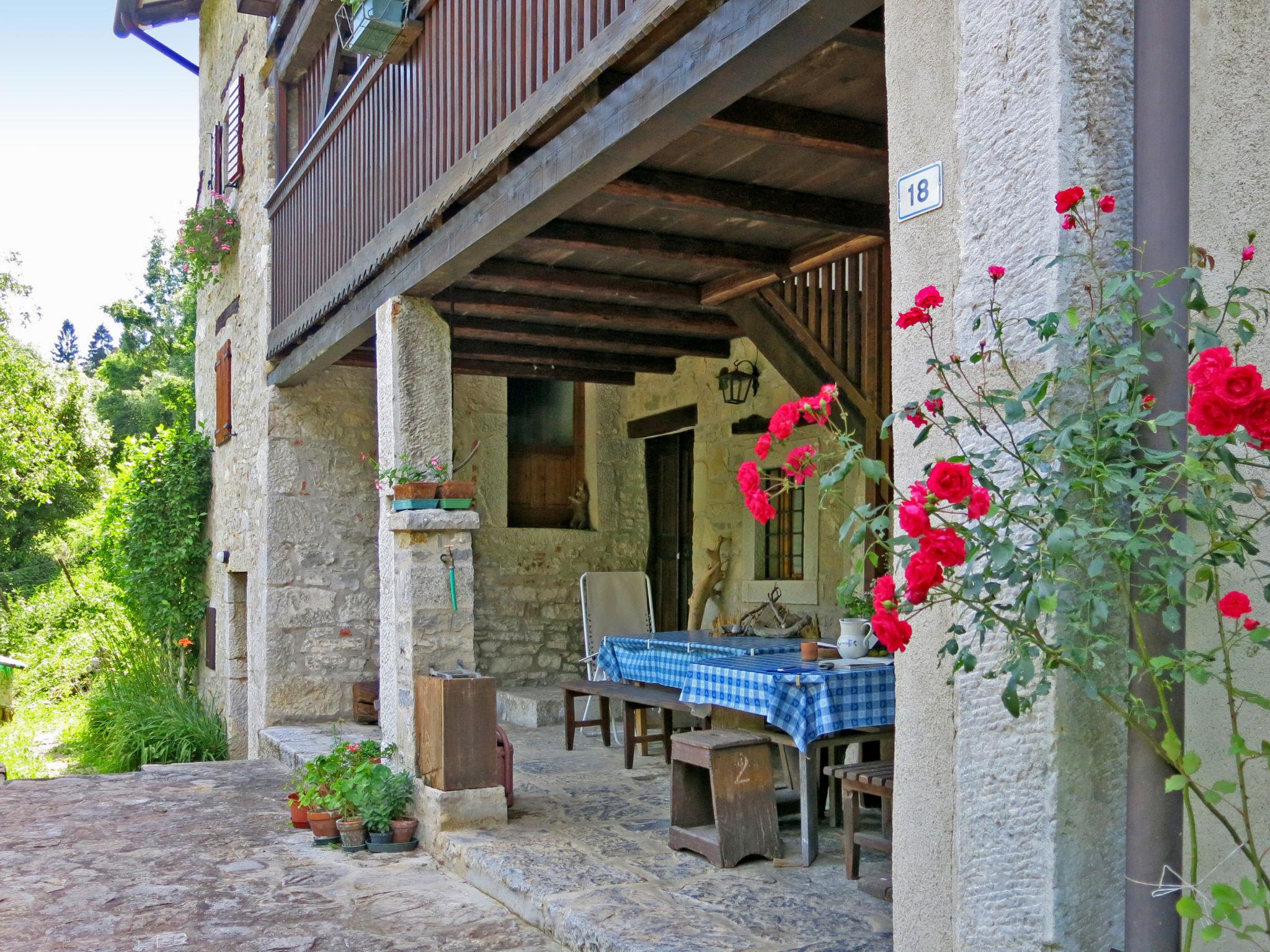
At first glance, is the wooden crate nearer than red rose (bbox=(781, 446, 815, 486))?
No

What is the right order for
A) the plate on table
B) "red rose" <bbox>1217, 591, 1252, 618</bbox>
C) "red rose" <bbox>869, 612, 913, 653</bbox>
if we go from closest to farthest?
"red rose" <bbox>1217, 591, 1252, 618</bbox>, "red rose" <bbox>869, 612, 913, 653</bbox>, the plate on table

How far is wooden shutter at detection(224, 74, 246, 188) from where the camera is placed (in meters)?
9.76

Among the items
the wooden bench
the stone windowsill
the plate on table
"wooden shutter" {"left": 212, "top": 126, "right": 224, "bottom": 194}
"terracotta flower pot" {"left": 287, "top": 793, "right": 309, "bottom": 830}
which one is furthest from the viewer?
"wooden shutter" {"left": 212, "top": 126, "right": 224, "bottom": 194}

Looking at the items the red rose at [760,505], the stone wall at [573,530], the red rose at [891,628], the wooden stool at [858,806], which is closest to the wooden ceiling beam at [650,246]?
the wooden stool at [858,806]

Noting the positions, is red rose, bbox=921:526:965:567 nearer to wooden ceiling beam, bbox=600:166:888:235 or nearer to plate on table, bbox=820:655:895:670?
A: wooden ceiling beam, bbox=600:166:888:235

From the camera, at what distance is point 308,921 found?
4062 mm

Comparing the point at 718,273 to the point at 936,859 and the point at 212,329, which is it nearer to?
the point at 936,859

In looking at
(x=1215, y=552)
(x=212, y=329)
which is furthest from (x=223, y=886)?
(x=212, y=329)

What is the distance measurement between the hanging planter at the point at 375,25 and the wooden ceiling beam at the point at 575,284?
1.16 m

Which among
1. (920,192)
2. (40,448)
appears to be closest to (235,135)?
(920,192)

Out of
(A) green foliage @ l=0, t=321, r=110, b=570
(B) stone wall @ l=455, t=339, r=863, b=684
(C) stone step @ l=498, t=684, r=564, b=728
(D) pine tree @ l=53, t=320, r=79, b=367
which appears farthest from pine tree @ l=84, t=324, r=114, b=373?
(C) stone step @ l=498, t=684, r=564, b=728

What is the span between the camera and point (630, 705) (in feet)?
20.2

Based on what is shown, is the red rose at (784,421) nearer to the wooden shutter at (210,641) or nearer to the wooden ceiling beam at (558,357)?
the wooden ceiling beam at (558,357)

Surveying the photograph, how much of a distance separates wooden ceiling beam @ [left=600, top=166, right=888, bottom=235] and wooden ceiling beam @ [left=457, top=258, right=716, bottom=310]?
1.33m
